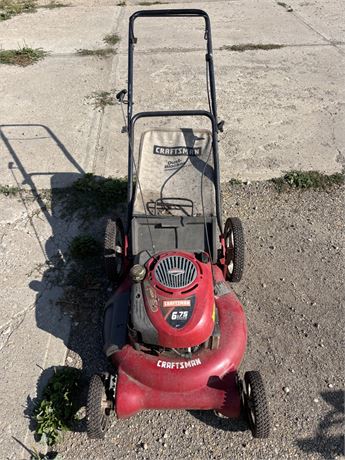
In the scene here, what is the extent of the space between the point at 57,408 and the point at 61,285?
1216 mm

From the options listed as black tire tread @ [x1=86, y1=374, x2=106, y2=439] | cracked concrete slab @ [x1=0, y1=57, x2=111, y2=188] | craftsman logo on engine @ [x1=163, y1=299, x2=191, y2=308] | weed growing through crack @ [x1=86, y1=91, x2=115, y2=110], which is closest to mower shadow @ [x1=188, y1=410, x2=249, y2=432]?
black tire tread @ [x1=86, y1=374, x2=106, y2=439]

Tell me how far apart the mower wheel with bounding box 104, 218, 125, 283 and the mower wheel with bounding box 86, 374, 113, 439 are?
3.20 feet

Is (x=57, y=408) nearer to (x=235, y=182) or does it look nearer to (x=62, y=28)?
(x=235, y=182)

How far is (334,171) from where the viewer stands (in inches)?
205

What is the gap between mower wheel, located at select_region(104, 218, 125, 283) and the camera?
11.6 ft

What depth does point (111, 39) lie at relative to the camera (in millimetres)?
8594

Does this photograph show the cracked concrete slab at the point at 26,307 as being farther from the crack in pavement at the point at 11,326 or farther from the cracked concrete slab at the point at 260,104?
the cracked concrete slab at the point at 260,104

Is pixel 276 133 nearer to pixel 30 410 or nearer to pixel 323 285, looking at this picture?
pixel 323 285

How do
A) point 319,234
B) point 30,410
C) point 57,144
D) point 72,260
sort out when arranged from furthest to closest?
point 57,144 → point 319,234 → point 72,260 → point 30,410

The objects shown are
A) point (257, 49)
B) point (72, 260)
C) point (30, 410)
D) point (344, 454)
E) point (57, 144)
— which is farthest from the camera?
point (257, 49)

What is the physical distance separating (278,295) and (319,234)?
966 millimetres

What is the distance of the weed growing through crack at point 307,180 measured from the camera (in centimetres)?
499

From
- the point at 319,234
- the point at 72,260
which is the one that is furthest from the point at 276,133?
the point at 72,260

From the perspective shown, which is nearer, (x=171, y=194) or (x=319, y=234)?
(x=171, y=194)
